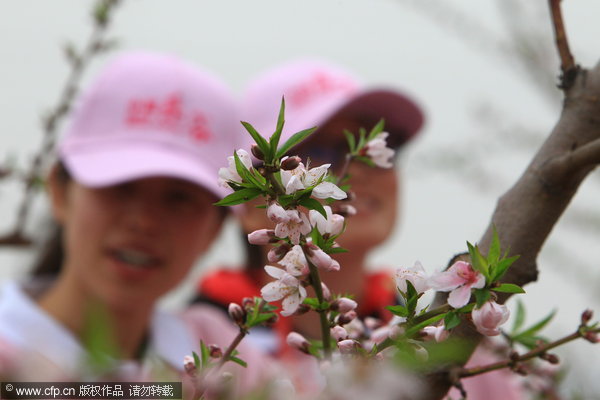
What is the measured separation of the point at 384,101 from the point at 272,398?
100 cm

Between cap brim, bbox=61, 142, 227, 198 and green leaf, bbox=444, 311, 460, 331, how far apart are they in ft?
2.29

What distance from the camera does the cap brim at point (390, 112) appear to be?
1.14 meters

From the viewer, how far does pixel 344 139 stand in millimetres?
1063

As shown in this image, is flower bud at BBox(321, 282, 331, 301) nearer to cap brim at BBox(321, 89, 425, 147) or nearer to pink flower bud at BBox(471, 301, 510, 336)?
pink flower bud at BBox(471, 301, 510, 336)

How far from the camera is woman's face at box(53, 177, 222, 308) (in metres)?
0.93

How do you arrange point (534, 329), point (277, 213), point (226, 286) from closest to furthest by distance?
point (277, 213) < point (534, 329) < point (226, 286)

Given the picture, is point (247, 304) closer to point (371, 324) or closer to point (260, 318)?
point (260, 318)

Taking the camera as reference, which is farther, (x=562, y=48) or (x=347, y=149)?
(x=347, y=149)

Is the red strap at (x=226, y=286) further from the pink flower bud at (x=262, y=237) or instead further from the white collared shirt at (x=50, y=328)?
the pink flower bud at (x=262, y=237)

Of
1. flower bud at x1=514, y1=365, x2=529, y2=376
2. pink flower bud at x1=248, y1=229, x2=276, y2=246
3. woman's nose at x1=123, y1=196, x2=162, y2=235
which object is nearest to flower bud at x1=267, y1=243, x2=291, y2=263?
pink flower bud at x1=248, y1=229, x2=276, y2=246

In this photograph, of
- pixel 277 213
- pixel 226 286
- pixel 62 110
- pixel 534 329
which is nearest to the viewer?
pixel 277 213

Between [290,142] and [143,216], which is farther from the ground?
[290,142]

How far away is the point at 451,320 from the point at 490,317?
0.01 metres

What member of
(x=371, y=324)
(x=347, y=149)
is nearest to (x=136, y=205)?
(x=347, y=149)
